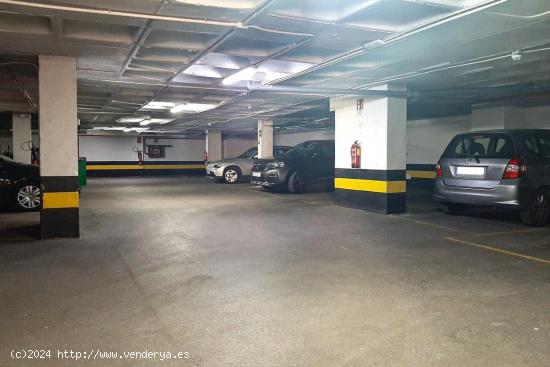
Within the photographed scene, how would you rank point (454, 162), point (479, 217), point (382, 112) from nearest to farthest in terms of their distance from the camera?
point (454, 162) → point (479, 217) → point (382, 112)

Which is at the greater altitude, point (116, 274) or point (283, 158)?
point (283, 158)

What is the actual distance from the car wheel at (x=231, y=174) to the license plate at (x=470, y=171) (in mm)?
10156

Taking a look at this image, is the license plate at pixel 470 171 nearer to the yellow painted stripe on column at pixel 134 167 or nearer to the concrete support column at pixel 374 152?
the concrete support column at pixel 374 152

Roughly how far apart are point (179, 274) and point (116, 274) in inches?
24.8

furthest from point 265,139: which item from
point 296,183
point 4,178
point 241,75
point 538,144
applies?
point 538,144

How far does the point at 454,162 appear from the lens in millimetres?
7355

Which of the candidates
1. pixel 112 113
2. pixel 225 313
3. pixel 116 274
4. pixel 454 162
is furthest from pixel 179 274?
pixel 112 113

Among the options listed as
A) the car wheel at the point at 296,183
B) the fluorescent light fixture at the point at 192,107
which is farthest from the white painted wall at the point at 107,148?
the car wheel at the point at 296,183

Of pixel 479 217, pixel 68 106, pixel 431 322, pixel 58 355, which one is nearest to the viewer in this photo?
pixel 58 355

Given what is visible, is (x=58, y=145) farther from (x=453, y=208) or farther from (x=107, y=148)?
(x=107, y=148)

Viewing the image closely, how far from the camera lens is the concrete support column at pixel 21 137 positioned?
43.3 feet

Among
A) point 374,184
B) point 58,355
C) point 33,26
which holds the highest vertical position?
point 33,26

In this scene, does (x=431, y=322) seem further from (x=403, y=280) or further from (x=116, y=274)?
(x=116, y=274)

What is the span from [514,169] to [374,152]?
2.67 m
